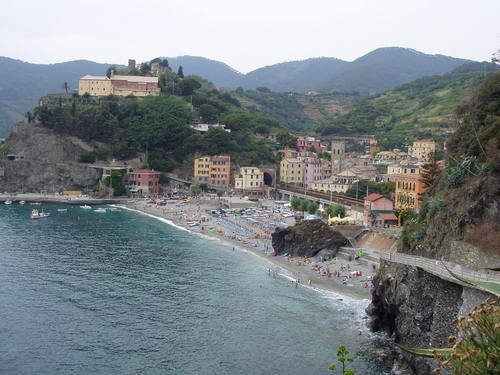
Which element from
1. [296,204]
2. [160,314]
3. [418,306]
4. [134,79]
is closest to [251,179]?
[296,204]

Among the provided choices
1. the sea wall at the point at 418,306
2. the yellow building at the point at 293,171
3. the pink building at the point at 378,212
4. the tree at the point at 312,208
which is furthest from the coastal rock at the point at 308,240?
the yellow building at the point at 293,171

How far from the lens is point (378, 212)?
5384cm

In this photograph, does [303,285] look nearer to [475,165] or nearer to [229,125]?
[475,165]

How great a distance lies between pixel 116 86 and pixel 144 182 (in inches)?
1176

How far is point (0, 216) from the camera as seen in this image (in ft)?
240

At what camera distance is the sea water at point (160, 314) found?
89.9 feet

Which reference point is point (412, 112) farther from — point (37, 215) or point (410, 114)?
point (37, 215)

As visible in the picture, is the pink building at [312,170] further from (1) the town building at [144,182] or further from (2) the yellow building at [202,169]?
(1) the town building at [144,182]

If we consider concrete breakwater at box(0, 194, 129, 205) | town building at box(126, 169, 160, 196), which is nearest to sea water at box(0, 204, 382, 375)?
concrete breakwater at box(0, 194, 129, 205)

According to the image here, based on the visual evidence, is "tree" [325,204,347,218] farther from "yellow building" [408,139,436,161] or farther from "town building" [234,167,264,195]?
"yellow building" [408,139,436,161]

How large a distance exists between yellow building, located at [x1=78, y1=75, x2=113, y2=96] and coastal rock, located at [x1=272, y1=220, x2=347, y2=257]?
230 feet

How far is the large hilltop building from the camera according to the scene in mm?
113438

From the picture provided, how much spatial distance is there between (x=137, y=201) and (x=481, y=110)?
209 feet

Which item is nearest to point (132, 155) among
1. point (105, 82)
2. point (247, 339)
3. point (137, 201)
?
point (137, 201)
